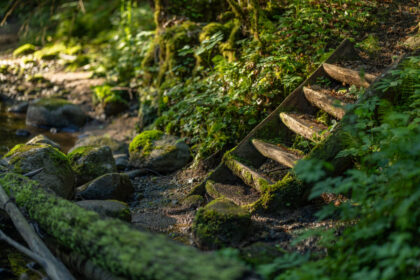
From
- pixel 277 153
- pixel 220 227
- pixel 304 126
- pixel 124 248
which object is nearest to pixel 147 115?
pixel 277 153

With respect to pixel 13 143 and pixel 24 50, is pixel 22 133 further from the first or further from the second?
pixel 24 50

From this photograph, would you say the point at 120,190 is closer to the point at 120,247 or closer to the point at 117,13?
the point at 120,247

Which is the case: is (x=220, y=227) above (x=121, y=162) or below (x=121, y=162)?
above

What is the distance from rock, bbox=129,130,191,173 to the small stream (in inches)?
71.4

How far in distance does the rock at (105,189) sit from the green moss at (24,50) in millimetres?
8884

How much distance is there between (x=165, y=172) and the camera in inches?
221

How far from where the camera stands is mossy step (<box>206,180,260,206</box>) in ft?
13.3

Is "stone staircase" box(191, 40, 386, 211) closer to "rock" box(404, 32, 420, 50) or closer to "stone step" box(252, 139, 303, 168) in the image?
"stone step" box(252, 139, 303, 168)

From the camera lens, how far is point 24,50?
12.1 metres

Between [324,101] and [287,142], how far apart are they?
603 millimetres

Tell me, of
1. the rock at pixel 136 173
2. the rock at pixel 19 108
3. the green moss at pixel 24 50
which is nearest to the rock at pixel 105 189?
the rock at pixel 136 173

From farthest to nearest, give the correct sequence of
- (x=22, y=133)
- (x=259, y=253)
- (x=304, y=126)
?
(x=22, y=133), (x=304, y=126), (x=259, y=253)

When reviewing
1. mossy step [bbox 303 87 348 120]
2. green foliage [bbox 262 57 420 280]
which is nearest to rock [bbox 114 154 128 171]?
mossy step [bbox 303 87 348 120]

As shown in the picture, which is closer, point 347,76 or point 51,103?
point 347,76
